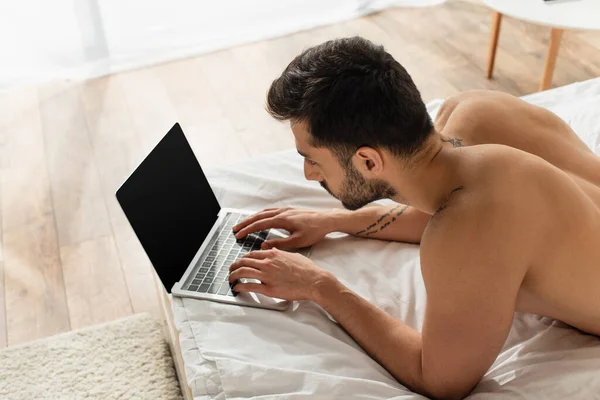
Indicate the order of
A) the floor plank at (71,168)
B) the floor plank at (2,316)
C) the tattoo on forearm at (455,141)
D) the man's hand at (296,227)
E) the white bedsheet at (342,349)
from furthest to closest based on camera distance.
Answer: the floor plank at (71,168), the floor plank at (2,316), the man's hand at (296,227), the tattoo on forearm at (455,141), the white bedsheet at (342,349)

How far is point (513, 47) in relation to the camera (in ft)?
10.6

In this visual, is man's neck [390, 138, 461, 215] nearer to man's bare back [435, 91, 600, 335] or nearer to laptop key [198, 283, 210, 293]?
man's bare back [435, 91, 600, 335]

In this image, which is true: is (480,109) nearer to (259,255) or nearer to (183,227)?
(259,255)

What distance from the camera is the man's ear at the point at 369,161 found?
3.71ft

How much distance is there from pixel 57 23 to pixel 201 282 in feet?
7.51

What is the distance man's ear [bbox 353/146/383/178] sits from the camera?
3.71 ft

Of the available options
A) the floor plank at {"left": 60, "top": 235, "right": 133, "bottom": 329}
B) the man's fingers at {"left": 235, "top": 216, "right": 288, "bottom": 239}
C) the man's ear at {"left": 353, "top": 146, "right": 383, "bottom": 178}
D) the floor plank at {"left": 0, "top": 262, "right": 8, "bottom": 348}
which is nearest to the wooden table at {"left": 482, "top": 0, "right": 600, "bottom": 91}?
the man's fingers at {"left": 235, "top": 216, "right": 288, "bottom": 239}

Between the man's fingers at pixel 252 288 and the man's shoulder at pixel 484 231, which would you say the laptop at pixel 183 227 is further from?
the man's shoulder at pixel 484 231

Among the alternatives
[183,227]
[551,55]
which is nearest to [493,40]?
[551,55]

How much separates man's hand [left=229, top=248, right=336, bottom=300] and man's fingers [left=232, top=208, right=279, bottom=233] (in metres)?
0.17

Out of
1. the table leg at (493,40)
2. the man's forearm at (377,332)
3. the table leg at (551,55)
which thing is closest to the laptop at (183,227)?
the man's forearm at (377,332)

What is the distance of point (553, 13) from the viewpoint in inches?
96.6

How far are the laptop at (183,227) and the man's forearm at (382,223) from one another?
110 mm

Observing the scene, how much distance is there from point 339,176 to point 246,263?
0.30 meters
